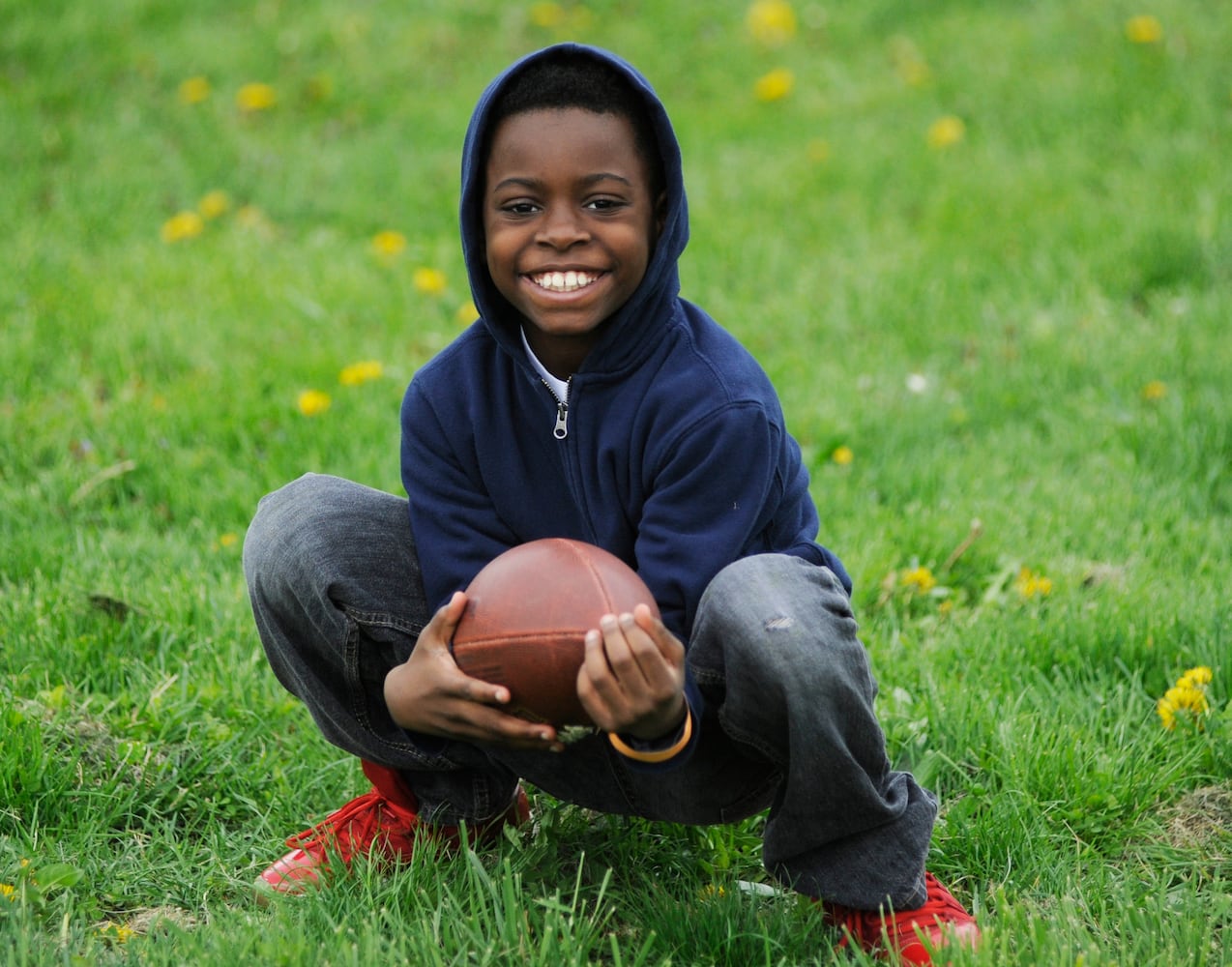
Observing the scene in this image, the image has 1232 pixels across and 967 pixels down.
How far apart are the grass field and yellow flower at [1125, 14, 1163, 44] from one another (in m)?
0.05

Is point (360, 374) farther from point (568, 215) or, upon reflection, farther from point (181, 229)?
point (568, 215)

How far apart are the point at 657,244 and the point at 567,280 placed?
24 cm

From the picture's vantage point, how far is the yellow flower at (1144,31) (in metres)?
7.52

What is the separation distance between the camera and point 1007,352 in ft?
18.0

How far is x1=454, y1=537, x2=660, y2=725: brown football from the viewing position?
8.06 ft

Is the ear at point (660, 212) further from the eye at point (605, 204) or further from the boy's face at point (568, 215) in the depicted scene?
the eye at point (605, 204)

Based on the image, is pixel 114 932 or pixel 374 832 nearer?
pixel 114 932

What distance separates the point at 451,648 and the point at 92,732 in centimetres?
118

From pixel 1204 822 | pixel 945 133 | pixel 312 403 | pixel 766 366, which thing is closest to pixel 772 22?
pixel 945 133

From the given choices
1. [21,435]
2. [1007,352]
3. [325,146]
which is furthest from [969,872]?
[325,146]

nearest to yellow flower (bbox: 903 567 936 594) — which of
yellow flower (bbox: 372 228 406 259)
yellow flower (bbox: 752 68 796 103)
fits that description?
yellow flower (bbox: 372 228 406 259)

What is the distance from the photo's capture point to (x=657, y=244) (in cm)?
295

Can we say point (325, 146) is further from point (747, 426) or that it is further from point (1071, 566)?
point (747, 426)

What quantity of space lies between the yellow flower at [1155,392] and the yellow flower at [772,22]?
3.98 m
